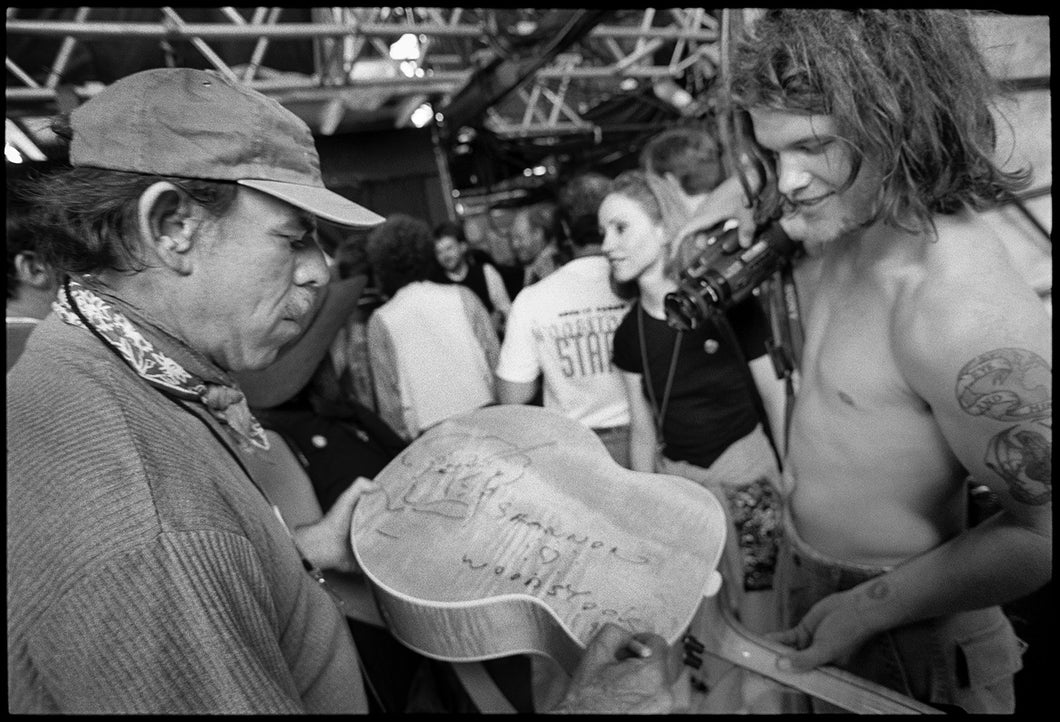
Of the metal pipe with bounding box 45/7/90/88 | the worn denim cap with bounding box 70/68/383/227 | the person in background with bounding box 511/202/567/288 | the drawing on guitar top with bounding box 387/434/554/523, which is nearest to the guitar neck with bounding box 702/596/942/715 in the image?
the drawing on guitar top with bounding box 387/434/554/523

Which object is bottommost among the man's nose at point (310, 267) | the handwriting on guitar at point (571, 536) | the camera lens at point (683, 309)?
the handwriting on guitar at point (571, 536)

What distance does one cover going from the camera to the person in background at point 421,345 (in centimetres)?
190

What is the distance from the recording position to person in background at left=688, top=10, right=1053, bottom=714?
95 cm

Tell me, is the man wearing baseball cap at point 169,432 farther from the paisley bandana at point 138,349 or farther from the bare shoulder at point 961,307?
the bare shoulder at point 961,307

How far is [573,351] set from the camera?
1979 mm

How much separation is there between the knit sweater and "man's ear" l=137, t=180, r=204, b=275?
0.46 ft

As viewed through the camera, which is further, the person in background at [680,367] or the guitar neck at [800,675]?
the person in background at [680,367]

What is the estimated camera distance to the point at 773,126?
3.66 feet

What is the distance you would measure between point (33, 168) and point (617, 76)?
6.14 m

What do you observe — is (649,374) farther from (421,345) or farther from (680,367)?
(421,345)

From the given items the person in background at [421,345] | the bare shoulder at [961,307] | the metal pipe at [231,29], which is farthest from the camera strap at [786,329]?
the metal pipe at [231,29]

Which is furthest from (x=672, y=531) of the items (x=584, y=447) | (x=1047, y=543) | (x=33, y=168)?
(x=33, y=168)

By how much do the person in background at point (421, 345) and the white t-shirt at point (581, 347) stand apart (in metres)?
0.13

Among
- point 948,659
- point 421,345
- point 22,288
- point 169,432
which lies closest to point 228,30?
point 22,288
